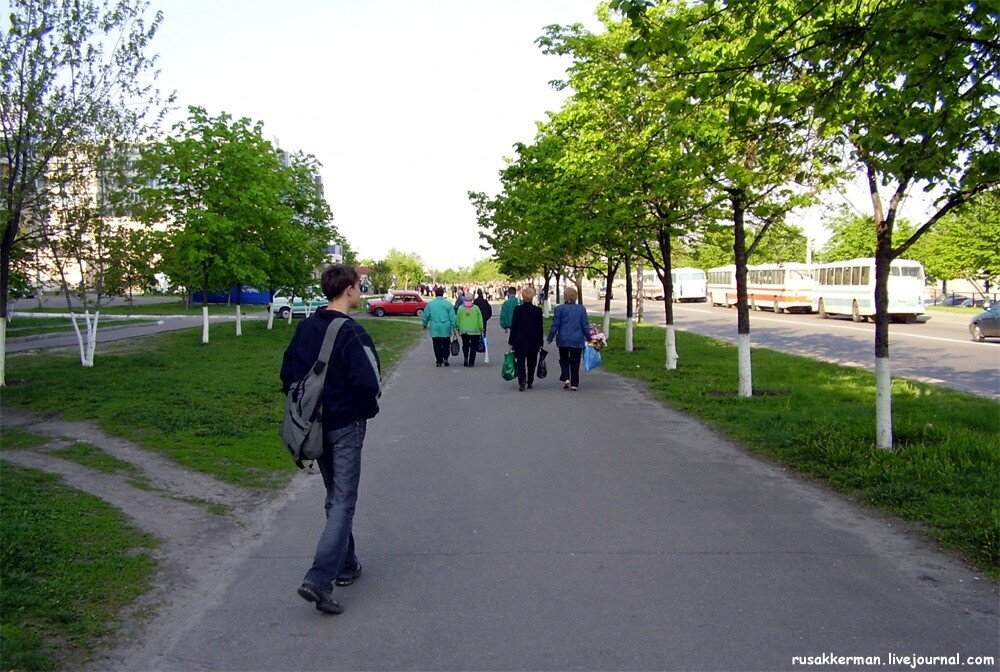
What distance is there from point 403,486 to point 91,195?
9200 millimetres

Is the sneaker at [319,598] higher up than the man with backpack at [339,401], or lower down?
lower down

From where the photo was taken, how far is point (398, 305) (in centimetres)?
5731

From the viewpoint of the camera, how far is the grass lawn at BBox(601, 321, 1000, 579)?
632 centimetres

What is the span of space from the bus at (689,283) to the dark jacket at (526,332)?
58822 millimetres

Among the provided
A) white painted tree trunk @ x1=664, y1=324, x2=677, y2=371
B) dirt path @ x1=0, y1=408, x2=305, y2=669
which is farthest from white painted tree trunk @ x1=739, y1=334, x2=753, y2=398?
dirt path @ x1=0, y1=408, x2=305, y2=669

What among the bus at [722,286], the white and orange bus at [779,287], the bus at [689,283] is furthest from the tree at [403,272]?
the white and orange bus at [779,287]

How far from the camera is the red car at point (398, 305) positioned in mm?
56969

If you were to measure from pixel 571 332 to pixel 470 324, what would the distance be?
199 inches

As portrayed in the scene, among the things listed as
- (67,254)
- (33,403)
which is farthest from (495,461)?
(67,254)

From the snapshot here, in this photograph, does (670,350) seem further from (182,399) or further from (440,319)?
(182,399)

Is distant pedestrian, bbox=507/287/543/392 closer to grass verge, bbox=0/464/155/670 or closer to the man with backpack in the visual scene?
grass verge, bbox=0/464/155/670

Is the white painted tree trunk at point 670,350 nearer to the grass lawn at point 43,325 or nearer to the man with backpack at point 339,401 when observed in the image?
the man with backpack at point 339,401

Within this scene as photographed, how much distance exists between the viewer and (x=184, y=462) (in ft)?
28.0

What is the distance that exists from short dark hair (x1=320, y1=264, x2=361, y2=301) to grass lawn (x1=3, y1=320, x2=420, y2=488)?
333 centimetres
